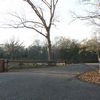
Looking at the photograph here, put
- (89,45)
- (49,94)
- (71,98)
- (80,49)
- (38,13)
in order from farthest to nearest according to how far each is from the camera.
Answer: (89,45), (80,49), (38,13), (49,94), (71,98)

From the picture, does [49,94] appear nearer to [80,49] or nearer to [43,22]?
[43,22]

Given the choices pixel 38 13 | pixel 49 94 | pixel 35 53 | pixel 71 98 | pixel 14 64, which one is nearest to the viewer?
pixel 71 98

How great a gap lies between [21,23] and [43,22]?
3.20 metres

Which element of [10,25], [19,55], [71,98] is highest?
[10,25]

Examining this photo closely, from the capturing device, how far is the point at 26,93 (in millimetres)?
11438

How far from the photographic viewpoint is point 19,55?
5547 centimetres

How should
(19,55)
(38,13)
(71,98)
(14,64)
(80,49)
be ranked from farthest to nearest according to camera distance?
1. (80,49)
2. (19,55)
3. (38,13)
4. (14,64)
5. (71,98)

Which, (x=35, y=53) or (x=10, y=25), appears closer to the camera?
(x=10, y=25)

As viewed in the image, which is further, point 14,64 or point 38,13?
point 38,13

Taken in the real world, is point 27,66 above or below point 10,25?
below

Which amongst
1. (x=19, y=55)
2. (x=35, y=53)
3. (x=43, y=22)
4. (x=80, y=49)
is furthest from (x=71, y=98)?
(x=80, y=49)

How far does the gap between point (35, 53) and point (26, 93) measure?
48.5m

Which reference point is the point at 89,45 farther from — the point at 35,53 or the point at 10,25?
the point at 10,25

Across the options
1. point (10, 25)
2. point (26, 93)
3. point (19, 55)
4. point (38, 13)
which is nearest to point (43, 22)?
point (38, 13)
